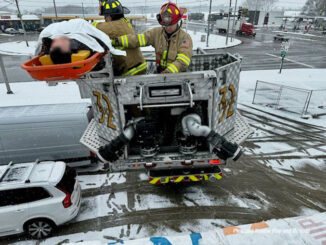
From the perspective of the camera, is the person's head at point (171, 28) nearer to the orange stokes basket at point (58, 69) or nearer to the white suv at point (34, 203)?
the orange stokes basket at point (58, 69)

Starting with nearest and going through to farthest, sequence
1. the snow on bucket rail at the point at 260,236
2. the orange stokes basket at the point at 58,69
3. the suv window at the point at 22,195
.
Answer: the snow on bucket rail at the point at 260,236 < the orange stokes basket at the point at 58,69 < the suv window at the point at 22,195

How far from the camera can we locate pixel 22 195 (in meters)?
4.41

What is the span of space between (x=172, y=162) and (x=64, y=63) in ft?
8.60

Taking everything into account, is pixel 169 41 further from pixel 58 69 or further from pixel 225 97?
pixel 58 69

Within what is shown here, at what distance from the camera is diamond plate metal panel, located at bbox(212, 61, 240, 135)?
4130 millimetres

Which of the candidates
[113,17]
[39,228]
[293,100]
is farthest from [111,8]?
[293,100]

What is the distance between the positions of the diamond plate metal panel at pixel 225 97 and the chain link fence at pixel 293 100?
6536 mm

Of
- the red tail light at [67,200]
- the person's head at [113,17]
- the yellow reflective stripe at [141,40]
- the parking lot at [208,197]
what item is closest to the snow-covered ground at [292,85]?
the parking lot at [208,197]

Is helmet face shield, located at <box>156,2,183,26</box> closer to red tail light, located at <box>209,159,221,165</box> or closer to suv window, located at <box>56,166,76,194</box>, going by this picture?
red tail light, located at <box>209,159,221,165</box>

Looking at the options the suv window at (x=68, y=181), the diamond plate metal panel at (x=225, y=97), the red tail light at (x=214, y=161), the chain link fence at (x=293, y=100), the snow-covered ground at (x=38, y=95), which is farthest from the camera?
the snow-covered ground at (x=38, y=95)

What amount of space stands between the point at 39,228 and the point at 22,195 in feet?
2.54

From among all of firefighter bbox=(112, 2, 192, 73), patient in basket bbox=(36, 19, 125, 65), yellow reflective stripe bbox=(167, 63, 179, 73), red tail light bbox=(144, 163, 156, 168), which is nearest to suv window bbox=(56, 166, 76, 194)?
red tail light bbox=(144, 163, 156, 168)

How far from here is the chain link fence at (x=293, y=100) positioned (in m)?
10.1

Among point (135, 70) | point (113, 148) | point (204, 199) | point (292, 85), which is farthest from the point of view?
point (292, 85)
